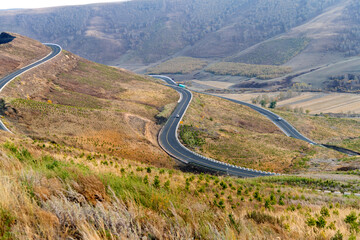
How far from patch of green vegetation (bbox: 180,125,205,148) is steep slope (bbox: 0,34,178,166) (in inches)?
223

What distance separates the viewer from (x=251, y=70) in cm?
18012

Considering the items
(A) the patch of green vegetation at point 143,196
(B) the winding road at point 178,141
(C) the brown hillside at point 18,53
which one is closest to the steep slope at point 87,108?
(B) the winding road at point 178,141

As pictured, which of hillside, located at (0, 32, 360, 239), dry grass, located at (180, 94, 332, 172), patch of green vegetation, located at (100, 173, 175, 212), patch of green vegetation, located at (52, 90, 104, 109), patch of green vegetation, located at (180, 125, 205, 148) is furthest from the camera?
patch of green vegetation, located at (52, 90, 104, 109)

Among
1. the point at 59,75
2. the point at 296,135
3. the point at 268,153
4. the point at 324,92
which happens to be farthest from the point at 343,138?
the point at 59,75

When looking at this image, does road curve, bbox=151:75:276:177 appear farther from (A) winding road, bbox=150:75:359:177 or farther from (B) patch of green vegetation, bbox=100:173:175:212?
(B) patch of green vegetation, bbox=100:173:175:212

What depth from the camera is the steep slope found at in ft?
122

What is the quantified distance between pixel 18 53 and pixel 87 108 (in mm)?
43297

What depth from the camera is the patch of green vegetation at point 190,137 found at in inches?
1860

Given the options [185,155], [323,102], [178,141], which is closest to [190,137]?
[178,141]

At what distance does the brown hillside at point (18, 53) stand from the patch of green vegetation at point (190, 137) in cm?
4531

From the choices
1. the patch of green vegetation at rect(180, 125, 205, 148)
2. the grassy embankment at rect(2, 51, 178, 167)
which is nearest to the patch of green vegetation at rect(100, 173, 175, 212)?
the grassy embankment at rect(2, 51, 178, 167)

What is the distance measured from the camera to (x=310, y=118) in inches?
3157

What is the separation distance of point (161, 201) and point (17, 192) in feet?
11.0

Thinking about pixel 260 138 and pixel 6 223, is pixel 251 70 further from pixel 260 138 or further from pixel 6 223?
pixel 6 223
